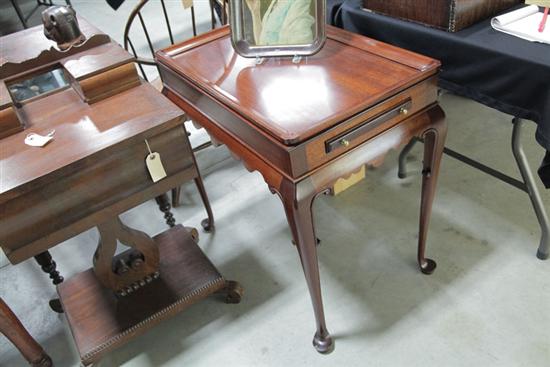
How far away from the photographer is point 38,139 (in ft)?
3.16

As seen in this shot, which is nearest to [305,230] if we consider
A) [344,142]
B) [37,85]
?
[344,142]

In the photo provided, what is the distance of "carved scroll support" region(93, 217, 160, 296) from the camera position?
1.17 meters

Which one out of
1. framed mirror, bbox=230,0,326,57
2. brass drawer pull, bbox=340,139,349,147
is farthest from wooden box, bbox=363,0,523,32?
brass drawer pull, bbox=340,139,349,147

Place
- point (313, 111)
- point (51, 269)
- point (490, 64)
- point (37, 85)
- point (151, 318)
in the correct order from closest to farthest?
point (313, 111) → point (490, 64) → point (37, 85) → point (151, 318) → point (51, 269)

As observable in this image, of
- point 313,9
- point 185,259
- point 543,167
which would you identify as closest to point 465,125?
point 543,167

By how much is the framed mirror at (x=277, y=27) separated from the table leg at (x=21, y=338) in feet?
2.89

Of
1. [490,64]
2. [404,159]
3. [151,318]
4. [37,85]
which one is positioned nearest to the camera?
[490,64]

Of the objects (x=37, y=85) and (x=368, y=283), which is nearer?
(x=37, y=85)

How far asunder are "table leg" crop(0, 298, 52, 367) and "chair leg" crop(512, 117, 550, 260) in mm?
1435

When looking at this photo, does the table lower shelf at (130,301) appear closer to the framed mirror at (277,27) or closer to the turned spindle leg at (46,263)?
the turned spindle leg at (46,263)

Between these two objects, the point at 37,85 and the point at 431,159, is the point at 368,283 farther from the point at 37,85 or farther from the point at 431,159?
the point at 37,85

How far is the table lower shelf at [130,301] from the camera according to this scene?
1.24 m

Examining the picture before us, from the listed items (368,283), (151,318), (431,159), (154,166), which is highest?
(154,166)

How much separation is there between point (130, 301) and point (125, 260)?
0.12m
